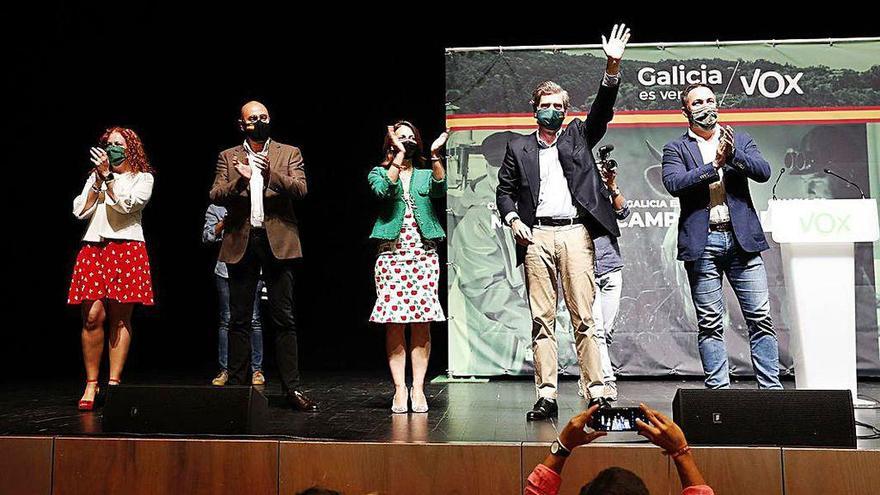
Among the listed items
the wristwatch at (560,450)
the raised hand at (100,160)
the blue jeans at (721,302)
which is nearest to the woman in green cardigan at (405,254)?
the blue jeans at (721,302)

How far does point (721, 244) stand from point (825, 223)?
27.4 inches

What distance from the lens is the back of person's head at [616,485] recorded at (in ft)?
4.58

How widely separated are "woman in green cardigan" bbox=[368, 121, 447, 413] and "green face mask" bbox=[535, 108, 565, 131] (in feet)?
1.48

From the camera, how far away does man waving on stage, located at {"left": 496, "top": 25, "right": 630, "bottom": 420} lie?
341 centimetres

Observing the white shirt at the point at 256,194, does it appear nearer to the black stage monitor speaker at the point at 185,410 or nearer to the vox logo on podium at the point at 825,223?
the black stage monitor speaker at the point at 185,410

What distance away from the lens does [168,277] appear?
24.7 feet

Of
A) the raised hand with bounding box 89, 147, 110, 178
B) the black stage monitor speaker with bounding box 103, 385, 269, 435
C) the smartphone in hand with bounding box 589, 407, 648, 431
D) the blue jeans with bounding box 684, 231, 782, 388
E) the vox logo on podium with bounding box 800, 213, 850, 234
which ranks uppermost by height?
the raised hand with bounding box 89, 147, 110, 178

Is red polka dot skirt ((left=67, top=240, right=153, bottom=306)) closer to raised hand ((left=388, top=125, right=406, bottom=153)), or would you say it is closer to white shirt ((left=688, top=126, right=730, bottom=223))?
raised hand ((left=388, top=125, right=406, bottom=153))

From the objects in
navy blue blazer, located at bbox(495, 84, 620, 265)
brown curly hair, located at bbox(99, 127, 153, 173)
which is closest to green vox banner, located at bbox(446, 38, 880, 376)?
navy blue blazer, located at bbox(495, 84, 620, 265)

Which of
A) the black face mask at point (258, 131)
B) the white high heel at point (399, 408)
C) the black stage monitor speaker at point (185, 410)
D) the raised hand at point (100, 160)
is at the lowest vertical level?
the white high heel at point (399, 408)

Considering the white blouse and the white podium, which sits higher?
the white blouse

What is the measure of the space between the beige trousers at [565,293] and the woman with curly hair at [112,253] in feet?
6.08

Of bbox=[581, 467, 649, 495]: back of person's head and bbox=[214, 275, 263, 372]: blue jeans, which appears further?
bbox=[214, 275, 263, 372]: blue jeans

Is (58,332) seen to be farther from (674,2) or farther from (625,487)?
(625,487)
